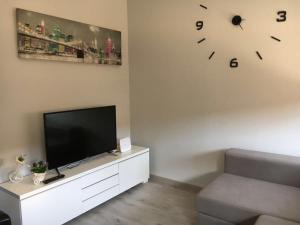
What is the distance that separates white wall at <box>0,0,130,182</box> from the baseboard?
4.03 ft

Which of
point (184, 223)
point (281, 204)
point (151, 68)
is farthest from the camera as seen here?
point (151, 68)

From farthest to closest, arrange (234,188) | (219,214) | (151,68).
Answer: (151,68) → (234,188) → (219,214)

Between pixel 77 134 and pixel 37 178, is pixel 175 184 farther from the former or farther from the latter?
pixel 37 178

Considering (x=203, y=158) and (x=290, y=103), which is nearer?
(x=290, y=103)

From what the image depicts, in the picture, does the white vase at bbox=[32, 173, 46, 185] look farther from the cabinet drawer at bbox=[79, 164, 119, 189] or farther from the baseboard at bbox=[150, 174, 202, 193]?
the baseboard at bbox=[150, 174, 202, 193]

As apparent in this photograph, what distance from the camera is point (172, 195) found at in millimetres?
3248

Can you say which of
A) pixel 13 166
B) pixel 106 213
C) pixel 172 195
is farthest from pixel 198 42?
pixel 13 166

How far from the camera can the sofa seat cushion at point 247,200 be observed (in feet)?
6.84

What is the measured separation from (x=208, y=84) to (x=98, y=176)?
5.41ft

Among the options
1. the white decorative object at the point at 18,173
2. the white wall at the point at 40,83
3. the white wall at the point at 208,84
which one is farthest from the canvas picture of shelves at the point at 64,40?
the white decorative object at the point at 18,173

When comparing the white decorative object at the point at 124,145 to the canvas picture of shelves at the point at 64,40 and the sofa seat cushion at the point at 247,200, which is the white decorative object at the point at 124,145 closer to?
the canvas picture of shelves at the point at 64,40

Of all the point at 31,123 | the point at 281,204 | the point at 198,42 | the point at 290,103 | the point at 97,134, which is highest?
the point at 198,42

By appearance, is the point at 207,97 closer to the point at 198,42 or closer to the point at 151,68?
the point at 198,42

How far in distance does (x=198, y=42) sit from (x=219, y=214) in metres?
1.93
